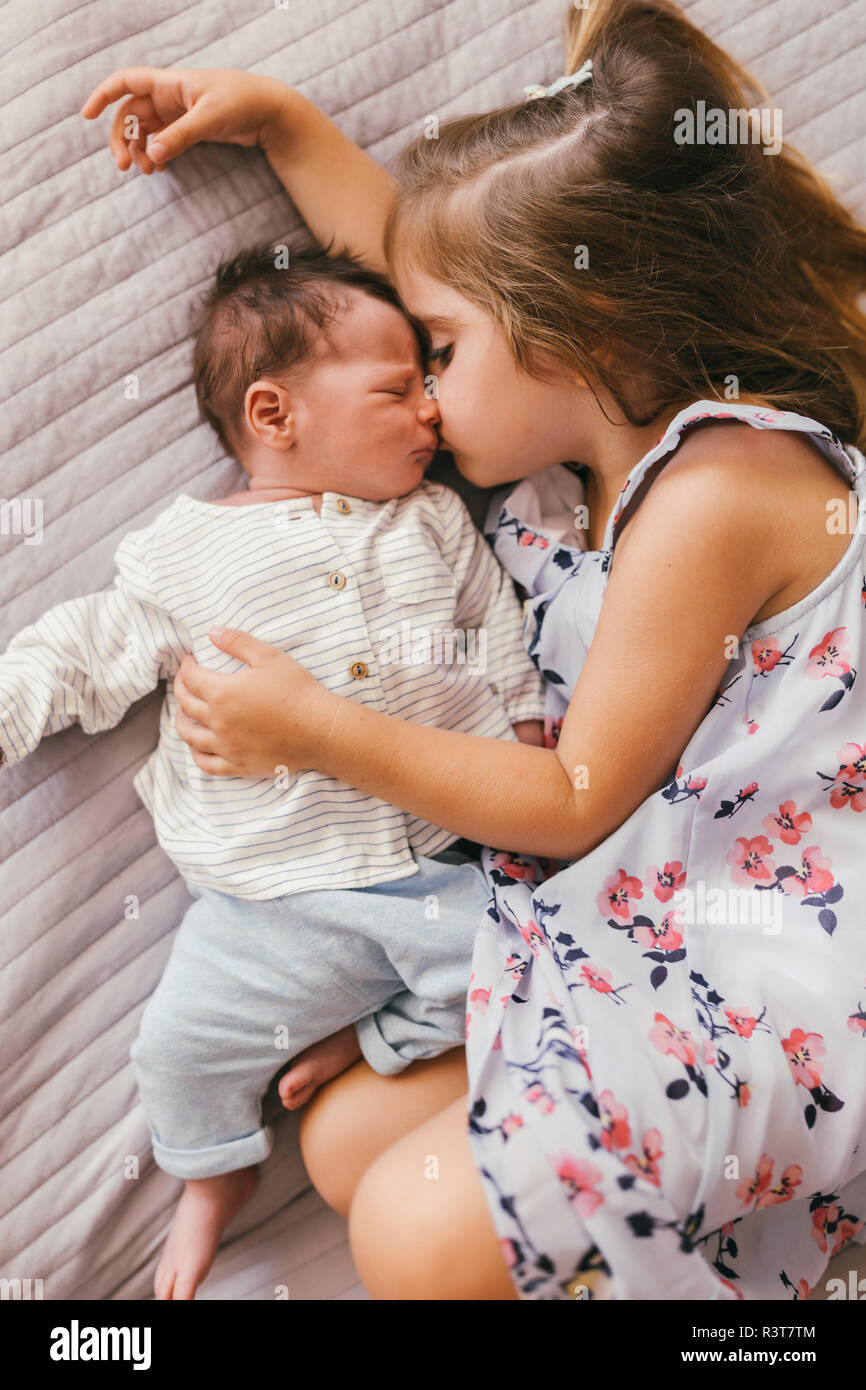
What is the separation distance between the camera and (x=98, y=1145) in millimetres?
991

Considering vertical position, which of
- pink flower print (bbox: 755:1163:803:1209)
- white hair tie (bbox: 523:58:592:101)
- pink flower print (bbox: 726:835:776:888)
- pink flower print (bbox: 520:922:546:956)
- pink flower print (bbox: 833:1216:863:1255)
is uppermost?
white hair tie (bbox: 523:58:592:101)

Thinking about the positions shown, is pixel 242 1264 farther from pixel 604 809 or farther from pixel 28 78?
pixel 28 78

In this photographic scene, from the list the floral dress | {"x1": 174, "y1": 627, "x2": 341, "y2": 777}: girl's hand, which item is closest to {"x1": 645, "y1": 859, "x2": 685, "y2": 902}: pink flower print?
the floral dress

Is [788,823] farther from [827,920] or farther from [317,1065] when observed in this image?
[317,1065]

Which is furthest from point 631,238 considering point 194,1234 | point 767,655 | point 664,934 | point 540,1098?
point 194,1234

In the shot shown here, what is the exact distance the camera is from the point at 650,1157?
2.36ft

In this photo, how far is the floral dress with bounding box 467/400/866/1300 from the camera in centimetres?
71

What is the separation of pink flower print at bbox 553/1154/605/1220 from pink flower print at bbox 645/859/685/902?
251 millimetres

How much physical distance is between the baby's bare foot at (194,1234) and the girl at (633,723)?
110 mm

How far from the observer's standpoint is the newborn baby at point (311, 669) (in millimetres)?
906

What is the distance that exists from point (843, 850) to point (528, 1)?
0.93 metres

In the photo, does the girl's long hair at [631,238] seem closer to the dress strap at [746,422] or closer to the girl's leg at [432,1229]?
the dress strap at [746,422]

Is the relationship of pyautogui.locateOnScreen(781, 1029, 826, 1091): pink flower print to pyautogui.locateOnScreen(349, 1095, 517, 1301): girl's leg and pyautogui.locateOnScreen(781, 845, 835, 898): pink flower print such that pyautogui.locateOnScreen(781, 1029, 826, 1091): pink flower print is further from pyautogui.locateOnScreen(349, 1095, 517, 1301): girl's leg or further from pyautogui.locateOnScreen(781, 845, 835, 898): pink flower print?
pyautogui.locateOnScreen(349, 1095, 517, 1301): girl's leg
